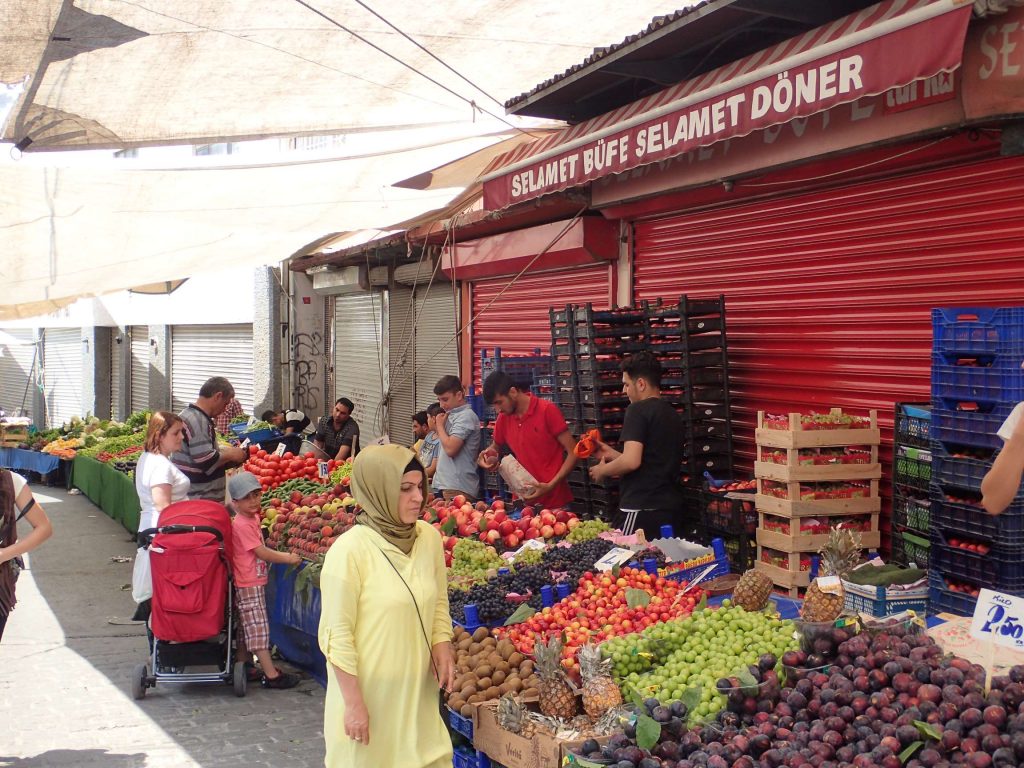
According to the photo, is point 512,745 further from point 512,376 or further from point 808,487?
point 512,376

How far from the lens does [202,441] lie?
840cm

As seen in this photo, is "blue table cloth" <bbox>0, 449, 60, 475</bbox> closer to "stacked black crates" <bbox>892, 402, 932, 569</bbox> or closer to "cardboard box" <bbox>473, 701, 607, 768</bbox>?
"cardboard box" <bbox>473, 701, 607, 768</bbox>

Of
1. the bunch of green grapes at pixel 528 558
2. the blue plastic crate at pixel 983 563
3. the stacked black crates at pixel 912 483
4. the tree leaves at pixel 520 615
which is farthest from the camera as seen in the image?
the bunch of green grapes at pixel 528 558

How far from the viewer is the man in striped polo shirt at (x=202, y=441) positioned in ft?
27.3

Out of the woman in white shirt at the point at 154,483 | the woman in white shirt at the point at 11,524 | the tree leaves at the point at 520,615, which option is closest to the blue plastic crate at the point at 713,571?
the tree leaves at the point at 520,615

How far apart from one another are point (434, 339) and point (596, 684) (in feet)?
35.8

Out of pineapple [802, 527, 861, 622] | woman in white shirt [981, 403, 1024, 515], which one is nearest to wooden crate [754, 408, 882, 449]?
pineapple [802, 527, 861, 622]

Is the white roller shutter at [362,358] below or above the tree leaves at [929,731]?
above

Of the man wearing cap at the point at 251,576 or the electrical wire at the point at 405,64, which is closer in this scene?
the electrical wire at the point at 405,64

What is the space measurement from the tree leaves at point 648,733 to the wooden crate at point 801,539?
8.71 feet

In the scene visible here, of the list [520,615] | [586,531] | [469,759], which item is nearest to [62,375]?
[586,531]

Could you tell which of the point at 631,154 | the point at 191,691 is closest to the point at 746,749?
the point at 631,154

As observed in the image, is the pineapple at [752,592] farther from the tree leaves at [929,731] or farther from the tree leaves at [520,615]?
the tree leaves at [929,731]

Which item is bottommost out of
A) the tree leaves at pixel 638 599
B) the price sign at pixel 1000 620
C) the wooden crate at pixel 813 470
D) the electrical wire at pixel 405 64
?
the tree leaves at pixel 638 599
